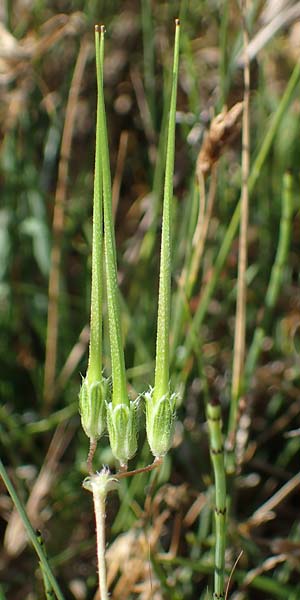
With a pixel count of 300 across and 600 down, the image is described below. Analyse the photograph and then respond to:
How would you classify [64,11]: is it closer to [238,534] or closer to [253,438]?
[253,438]

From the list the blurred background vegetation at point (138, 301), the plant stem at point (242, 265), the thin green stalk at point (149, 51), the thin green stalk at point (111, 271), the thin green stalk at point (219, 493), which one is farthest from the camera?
the thin green stalk at point (149, 51)

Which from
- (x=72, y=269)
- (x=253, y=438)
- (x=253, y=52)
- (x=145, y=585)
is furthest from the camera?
(x=72, y=269)

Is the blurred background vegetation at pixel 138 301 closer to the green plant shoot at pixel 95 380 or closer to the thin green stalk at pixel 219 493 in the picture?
the thin green stalk at pixel 219 493

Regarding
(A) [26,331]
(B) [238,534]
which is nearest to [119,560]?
(B) [238,534]

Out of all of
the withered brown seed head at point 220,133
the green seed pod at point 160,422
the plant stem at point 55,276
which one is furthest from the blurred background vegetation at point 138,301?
the green seed pod at point 160,422

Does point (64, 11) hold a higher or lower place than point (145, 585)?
higher

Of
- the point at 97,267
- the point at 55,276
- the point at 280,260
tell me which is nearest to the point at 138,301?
the point at 55,276

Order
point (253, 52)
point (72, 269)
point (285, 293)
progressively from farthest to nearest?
point (72, 269) < point (285, 293) < point (253, 52)

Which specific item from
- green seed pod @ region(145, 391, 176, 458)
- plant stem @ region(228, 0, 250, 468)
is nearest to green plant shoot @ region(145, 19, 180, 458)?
green seed pod @ region(145, 391, 176, 458)
